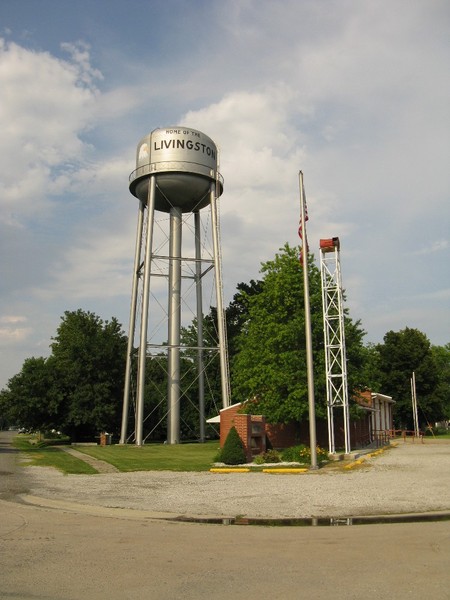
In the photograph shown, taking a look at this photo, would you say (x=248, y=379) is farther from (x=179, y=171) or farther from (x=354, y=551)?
(x=354, y=551)

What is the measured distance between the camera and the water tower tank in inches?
1559

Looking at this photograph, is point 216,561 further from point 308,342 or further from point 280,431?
point 280,431

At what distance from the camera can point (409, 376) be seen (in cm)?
6456

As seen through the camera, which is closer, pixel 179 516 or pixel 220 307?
pixel 179 516

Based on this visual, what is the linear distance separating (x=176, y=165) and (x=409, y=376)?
37.5 metres

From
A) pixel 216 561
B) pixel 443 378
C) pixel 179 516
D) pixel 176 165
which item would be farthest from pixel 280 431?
pixel 443 378

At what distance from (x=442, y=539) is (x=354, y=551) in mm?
1550

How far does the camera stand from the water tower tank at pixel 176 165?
130 ft

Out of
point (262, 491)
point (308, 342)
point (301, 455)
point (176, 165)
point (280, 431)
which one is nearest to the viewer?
point (262, 491)

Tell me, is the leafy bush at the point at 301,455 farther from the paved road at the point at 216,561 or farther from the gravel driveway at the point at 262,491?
the paved road at the point at 216,561

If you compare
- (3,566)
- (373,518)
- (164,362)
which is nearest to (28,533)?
(3,566)

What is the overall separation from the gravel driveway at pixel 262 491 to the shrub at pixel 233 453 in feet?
10.4

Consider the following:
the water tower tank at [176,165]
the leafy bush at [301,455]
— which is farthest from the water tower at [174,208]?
the leafy bush at [301,455]

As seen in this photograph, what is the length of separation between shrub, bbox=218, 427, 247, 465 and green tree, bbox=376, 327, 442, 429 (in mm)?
42367
